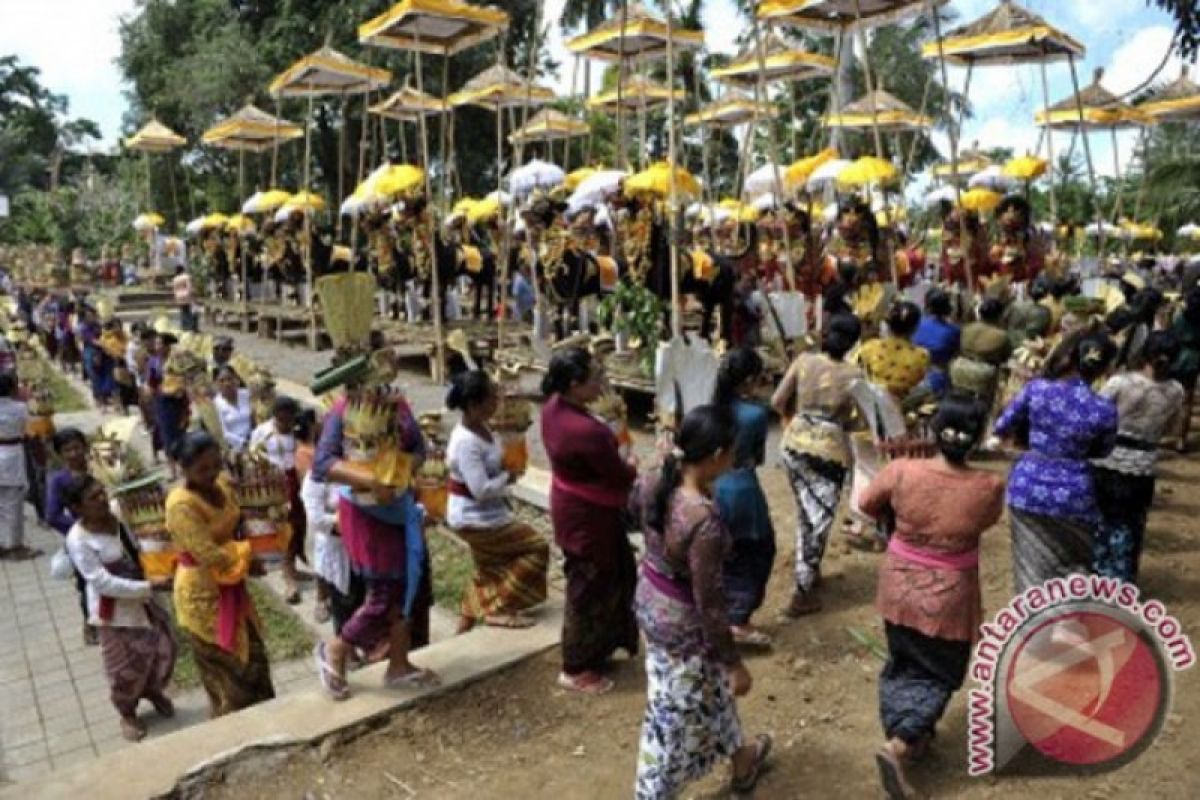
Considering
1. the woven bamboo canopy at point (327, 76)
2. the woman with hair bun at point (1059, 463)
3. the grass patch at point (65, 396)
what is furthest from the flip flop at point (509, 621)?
the woven bamboo canopy at point (327, 76)

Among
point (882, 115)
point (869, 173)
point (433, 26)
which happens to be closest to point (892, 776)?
point (869, 173)

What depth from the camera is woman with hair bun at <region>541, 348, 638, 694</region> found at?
4.12 m

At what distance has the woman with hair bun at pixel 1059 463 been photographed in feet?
13.6

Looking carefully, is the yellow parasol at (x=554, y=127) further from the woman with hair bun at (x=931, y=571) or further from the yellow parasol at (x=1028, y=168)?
the woman with hair bun at (x=931, y=571)

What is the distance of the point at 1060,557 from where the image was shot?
4.26 m

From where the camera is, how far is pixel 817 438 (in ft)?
16.5

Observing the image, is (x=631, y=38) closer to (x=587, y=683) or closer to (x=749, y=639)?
(x=749, y=639)

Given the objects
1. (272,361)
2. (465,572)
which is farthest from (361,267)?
(465,572)

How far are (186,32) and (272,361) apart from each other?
1934 centimetres

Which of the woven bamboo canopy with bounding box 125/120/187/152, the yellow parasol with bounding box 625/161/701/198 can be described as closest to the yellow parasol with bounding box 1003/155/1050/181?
the yellow parasol with bounding box 625/161/701/198

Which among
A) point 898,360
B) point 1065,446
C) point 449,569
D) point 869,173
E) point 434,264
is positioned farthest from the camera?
point 434,264

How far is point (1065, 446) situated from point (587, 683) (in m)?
2.32

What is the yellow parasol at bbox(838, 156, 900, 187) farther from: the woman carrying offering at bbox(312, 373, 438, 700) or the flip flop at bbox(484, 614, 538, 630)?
the woman carrying offering at bbox(312, 373, 438, 700)

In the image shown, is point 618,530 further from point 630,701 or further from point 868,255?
point 868,255
